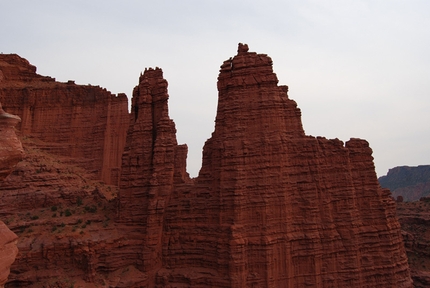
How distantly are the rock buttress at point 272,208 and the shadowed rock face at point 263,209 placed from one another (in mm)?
69

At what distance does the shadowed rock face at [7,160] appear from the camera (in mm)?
7340

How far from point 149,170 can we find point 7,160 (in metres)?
21.9

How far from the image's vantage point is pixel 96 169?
47.1m

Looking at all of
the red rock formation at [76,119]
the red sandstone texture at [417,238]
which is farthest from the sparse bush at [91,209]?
the red sandstone texture at [417,238]

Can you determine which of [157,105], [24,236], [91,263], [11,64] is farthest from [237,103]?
[11,64]

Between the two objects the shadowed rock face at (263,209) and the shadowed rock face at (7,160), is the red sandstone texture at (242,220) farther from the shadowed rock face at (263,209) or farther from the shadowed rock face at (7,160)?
the shadowed rock face at (7,160)

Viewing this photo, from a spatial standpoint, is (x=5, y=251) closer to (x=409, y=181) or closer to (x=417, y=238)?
(x=417, y=238)

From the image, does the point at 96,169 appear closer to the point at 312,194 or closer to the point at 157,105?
the point at 157,105

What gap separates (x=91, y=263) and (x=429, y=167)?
162502 millimetres

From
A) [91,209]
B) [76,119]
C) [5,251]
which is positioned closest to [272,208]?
[91,209]

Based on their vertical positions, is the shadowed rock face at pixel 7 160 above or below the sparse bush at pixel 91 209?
below

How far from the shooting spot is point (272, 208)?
24.5 meters

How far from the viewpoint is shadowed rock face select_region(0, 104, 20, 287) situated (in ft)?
24.1

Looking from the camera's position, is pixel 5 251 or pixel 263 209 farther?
pixel 263 209
